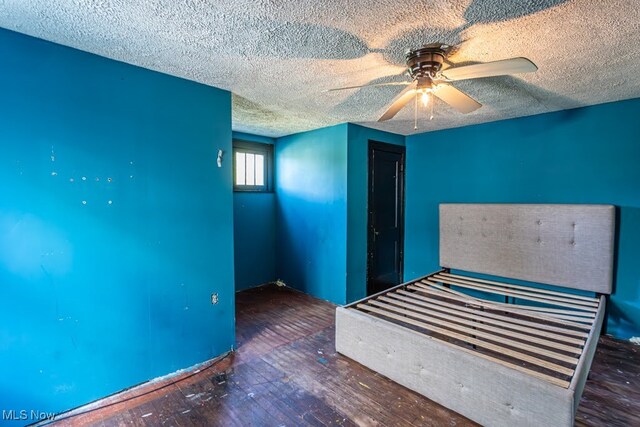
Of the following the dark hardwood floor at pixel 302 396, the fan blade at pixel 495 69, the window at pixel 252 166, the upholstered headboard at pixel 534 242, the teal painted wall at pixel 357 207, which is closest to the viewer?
the fan blade at pixel 495 69

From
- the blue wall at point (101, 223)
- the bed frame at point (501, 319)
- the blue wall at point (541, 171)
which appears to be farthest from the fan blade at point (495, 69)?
the blue wall at point (541, 171)

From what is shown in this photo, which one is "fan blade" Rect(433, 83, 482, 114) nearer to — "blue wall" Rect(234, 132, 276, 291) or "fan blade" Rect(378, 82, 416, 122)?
"fan blade" Rect(378, 82, 416, 122)

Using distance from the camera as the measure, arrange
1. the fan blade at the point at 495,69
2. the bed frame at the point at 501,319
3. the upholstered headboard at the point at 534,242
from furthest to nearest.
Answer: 1. the upholstered headboard at the point at 534,242
2. the bed frame at the point at 501,319
3. the fan blade at the point at 495,69

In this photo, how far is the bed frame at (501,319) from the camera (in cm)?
161

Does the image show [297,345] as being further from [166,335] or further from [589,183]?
[589,183]

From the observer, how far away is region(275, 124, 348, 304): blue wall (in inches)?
145

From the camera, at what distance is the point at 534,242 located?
302cm

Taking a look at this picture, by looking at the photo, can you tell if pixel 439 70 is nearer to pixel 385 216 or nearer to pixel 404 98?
pixel 404 98

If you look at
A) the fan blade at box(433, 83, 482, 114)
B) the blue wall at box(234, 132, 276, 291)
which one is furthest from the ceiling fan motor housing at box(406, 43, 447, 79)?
the blue wall at box(234, 132, 276, 291)

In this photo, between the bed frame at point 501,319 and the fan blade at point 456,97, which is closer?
the bed frame at point 501,319

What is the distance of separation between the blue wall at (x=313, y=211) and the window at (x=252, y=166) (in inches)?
5.7

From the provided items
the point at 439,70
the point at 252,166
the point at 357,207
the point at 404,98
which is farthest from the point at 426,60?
the point at 252,166

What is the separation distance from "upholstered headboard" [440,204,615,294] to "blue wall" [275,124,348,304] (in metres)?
1.29

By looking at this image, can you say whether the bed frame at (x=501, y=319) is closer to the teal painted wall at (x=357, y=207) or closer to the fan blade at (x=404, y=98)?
the teal painted wall at (x=357, y=207)
